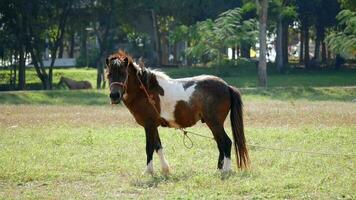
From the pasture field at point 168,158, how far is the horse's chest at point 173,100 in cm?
92

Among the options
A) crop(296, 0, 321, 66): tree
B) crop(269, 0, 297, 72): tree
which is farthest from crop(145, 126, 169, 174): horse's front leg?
crop(296, 0, 321, 66): tree

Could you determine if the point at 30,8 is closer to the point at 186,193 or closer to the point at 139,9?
the point at 139,9

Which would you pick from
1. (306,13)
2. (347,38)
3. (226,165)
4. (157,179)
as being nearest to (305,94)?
(347,38)

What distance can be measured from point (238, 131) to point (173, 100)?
1205 millimetres

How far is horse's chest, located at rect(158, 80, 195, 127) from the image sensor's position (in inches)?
468

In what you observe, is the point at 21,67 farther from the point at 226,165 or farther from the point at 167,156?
the point at 226,165

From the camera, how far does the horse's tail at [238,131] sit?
11.6m

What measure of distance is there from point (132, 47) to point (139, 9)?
35.9 feet

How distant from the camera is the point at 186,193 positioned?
31.9ft

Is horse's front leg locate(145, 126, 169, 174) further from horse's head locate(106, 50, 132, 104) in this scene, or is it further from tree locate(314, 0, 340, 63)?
tree locate(314, 0, 340, 63)

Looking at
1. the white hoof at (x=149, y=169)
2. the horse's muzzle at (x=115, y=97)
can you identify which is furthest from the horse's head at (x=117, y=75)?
the white hoof at (x=149, y=169)

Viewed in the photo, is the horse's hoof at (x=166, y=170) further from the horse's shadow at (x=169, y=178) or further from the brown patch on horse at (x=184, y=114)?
the brown patch on horse at (x=184, y=114)

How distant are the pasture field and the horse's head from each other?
1332mm

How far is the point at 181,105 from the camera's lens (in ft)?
39.0
